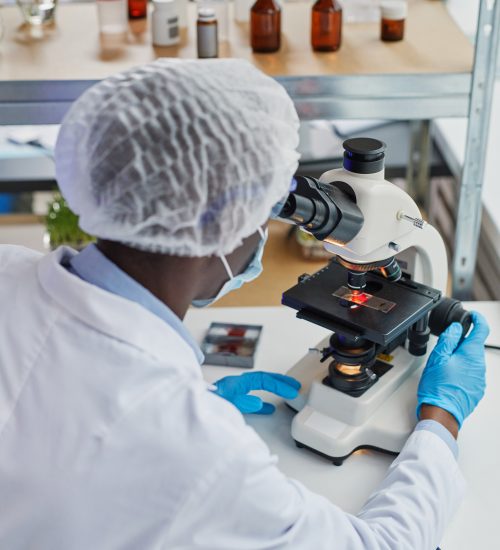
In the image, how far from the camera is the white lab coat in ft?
3.01

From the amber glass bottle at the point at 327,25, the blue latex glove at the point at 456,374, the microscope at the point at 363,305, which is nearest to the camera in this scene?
the microscope at the point at 363,305

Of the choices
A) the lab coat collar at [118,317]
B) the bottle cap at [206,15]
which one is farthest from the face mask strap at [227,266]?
the bottle cap at [206,15]

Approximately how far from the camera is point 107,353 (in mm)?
961

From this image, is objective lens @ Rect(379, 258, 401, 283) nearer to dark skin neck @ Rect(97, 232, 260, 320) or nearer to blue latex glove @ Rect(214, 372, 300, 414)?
blue latex glove @ Rect(214, 372, 300, 414)

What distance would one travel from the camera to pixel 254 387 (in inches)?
58.7

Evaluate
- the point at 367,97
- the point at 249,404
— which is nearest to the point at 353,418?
the point at 249,404

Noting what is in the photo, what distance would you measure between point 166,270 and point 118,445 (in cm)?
Answer: 22

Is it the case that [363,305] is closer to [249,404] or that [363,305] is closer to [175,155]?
[249,404]

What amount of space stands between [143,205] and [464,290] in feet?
3.95

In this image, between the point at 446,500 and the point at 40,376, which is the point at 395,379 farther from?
the point at 40,376

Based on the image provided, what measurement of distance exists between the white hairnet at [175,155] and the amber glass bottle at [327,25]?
912mm

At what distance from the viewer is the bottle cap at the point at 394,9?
1.89 m

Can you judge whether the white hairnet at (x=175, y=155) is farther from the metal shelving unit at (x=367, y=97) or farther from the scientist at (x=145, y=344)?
the metal shelving unit at (x=367, y=97)

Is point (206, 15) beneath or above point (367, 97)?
above
